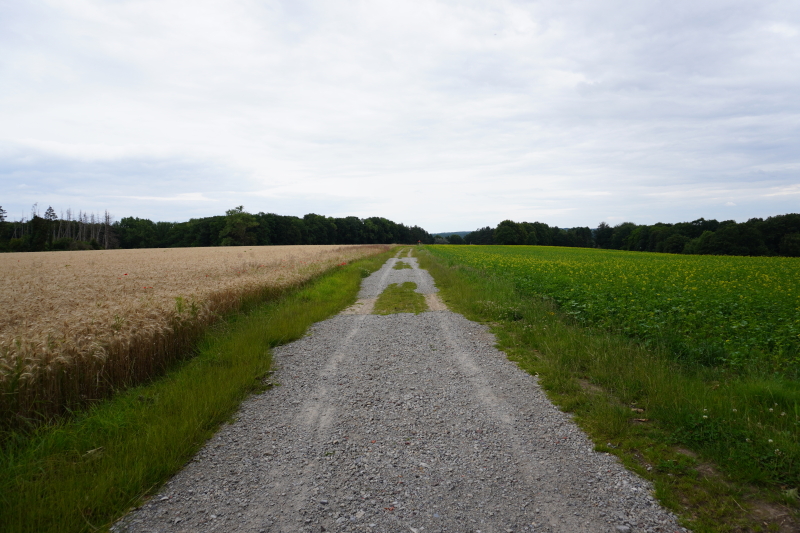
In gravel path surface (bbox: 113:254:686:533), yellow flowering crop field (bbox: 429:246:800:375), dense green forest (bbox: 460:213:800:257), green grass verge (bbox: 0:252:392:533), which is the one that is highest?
dense green forest (bbox: 460:213:800:257)

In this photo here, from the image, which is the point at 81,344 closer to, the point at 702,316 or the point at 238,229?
the point at 702,316

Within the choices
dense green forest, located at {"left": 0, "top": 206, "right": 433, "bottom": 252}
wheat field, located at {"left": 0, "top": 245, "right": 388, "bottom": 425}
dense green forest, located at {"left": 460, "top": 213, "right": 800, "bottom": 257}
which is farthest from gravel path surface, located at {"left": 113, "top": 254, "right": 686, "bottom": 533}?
dense green forest, located at {"left": 0, "top": 206, "right": 433, "bottom": 252}

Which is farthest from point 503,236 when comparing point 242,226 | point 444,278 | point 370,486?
point 370,486

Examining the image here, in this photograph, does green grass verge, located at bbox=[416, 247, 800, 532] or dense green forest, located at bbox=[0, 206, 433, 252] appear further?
dense green forest, located at bbox=[0, 206, 433, 252]

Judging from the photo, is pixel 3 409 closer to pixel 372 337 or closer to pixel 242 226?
pixel 372 337

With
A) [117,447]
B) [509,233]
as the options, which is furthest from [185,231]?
[117,447]

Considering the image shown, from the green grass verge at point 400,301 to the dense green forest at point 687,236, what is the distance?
59898 millimetres

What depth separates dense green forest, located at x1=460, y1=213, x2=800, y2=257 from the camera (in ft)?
171

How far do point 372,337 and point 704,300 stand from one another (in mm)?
8843

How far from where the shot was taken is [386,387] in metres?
6.23

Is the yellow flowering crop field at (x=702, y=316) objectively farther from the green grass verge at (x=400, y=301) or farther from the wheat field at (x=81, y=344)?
the wheat field at (x=81, y=344)

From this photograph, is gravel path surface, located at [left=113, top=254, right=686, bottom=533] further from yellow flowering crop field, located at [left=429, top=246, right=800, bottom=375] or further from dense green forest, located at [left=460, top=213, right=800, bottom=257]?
dense green forest, located at [left=460, top=213, right=800, bottom=257]

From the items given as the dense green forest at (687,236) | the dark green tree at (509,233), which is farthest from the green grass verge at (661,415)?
the dark green tree at (509,233)

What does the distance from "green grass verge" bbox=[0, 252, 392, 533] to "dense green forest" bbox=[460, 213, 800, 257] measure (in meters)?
69.9
